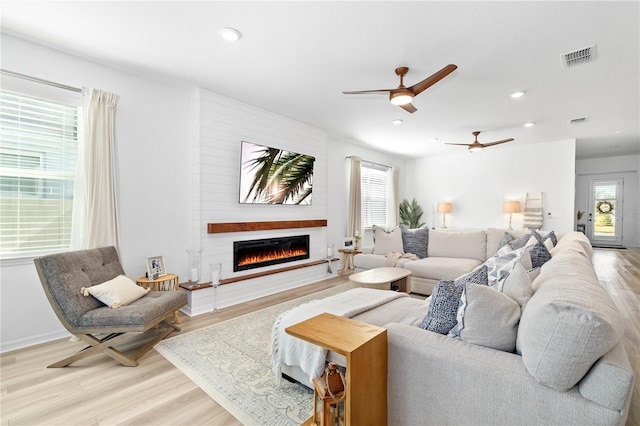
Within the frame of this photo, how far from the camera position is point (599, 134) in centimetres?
594

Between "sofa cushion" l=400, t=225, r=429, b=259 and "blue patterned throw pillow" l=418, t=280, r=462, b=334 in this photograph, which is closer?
"blue patterned throw pillow" l=418, t=280, r=462, b=334

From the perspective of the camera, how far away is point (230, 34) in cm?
259

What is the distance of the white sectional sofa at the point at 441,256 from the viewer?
14.4 ft

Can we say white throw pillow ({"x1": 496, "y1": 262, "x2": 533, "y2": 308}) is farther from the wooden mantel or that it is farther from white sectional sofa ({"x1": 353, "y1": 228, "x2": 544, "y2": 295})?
the wooden mantel

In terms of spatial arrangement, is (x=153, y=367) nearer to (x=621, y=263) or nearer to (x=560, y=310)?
(x=560, y=310)

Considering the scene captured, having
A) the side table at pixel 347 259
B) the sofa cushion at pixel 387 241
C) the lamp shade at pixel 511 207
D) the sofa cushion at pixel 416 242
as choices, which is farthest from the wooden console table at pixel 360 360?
the lamp shade at pixel 511 207

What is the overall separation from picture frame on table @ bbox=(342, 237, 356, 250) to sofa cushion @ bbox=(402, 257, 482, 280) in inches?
66.0

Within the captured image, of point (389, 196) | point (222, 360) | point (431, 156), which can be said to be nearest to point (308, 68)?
point (222, 360)

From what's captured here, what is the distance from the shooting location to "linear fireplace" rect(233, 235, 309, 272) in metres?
4.27

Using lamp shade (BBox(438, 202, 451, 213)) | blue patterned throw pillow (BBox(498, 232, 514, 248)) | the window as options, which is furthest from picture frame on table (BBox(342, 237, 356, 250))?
the window

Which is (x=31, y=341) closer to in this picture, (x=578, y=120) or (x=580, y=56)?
(x=580, y=56)

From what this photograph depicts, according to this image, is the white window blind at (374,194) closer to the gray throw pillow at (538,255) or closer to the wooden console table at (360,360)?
the gray throw pillow at (538,255)

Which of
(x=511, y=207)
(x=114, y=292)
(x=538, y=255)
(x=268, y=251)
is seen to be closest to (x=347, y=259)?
(x=268, y=251)

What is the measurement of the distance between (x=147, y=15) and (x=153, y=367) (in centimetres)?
275
